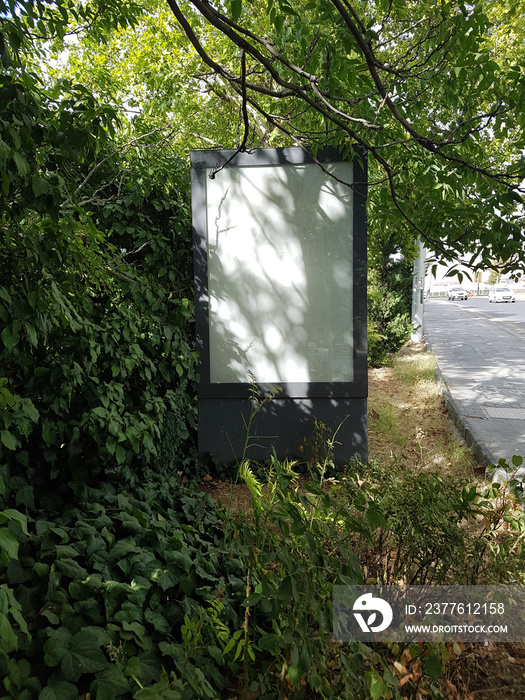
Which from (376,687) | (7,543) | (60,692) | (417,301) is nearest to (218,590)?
(60,692)

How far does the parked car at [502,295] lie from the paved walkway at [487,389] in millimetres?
27668

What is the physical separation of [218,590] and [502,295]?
4347 cm

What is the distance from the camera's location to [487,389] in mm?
7926

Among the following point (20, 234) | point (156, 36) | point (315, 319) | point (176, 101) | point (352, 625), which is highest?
point (156, 36)

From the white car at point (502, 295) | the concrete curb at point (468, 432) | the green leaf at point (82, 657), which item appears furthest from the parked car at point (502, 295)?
the green leaf at point (82, 657)

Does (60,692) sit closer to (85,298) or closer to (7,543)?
(7,543)

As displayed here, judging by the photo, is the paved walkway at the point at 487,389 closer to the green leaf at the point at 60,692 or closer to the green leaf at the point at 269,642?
the green leaf at the point at 269,642

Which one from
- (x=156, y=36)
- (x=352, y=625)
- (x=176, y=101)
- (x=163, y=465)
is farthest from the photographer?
(x=156, y=36)

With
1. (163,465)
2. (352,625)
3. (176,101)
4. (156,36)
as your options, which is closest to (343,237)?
(163,465)

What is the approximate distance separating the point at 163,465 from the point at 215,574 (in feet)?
4.84

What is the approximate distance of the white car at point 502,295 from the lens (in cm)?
4050

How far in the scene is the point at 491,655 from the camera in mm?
2207

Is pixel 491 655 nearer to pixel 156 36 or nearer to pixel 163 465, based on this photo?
pixel 163 465

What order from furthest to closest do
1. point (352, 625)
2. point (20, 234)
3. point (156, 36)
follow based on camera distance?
point (156, 36), point (20, 234), point (352, 625)
